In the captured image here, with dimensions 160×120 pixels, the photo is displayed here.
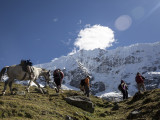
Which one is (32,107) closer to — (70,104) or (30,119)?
(30,119)

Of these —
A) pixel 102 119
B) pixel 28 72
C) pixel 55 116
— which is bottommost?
pixel 102 119

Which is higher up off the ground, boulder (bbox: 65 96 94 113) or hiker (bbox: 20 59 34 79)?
hiker (bbox: 20 59 34 79)

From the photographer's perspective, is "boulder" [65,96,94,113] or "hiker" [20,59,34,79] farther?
"hiker" [20,59,34,79]

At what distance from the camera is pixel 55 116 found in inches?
444

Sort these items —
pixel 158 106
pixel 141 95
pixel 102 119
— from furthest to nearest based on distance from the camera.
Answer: pixel 141 95 < pixel 102 119 < pixel 158 106

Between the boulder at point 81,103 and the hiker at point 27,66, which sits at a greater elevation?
the hiker at point 27,66

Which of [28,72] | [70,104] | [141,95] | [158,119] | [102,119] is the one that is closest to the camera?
[158,119]

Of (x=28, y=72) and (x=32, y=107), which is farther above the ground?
(x=28, y=72)

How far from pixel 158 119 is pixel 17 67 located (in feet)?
37.6

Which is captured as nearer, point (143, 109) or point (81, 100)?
point (143, 109)

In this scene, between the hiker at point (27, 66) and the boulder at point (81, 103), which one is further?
the hiker at point (27, 66)

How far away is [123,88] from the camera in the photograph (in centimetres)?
2706

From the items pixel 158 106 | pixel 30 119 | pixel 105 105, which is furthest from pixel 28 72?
pixel 158 106

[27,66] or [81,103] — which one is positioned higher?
[27,66]
